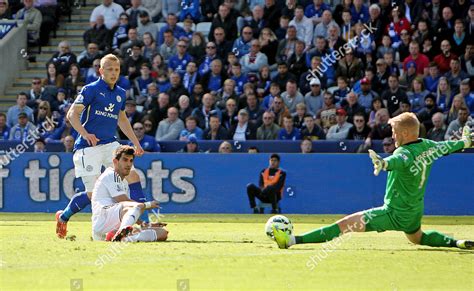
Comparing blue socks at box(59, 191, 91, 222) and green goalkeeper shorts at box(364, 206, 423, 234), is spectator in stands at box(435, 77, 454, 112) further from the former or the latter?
green goalkeeper shorts at box(364, 206, 423, 234)

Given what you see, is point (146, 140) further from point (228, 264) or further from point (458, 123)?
point (228, 264)

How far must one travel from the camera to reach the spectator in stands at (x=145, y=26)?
26.1m

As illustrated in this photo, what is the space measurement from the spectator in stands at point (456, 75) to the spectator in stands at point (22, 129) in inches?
359

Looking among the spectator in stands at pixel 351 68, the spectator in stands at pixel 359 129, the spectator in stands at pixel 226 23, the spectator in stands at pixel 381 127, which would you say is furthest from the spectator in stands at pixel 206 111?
the spectator in stands at pixel 381 127

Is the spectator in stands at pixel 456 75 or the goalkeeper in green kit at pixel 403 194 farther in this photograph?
the spectator in stands at pixel 456 75

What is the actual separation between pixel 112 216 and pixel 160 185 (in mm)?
8594

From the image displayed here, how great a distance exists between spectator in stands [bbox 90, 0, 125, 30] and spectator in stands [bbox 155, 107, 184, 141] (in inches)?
174

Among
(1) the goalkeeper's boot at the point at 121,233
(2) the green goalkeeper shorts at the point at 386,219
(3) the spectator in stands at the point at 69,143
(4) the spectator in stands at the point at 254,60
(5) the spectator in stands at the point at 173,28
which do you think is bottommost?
(3) the spectator in stands at the point at 69,143

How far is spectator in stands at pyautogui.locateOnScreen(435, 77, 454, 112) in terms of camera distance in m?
21.9

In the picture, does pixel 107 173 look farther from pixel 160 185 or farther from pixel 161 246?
pixel 160 185

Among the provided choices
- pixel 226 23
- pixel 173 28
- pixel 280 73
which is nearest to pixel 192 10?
pixel 173 28

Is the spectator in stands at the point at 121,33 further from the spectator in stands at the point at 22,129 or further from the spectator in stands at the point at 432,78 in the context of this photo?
the spectator in stands at the point at 432,78

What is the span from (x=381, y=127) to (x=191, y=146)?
12.6ft

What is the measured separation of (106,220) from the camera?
12203 millimetres
